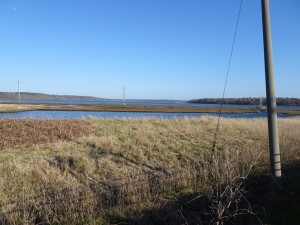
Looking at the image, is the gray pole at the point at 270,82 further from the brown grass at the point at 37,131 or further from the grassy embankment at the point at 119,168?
the brown grass at the point at 37,131

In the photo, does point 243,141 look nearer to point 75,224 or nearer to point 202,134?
point 202,134

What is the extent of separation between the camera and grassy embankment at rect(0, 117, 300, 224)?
7992mm

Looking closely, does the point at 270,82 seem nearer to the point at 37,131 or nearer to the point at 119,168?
the point at 119,168

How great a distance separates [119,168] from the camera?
1432 centimetres

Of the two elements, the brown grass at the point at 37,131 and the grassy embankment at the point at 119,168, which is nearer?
the grassy embankment at the point at 119,168

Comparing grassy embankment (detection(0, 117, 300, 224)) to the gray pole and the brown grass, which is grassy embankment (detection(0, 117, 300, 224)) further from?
the gray pole

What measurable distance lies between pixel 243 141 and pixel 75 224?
14.9 m

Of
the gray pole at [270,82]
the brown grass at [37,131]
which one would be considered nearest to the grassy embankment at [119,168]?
the brown grass at [37,131]

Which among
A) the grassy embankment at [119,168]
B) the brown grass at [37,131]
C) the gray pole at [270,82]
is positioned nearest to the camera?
the grassy embankment at [119,168]

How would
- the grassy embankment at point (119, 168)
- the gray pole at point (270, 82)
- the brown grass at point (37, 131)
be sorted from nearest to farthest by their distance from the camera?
Result: the grassy embankment at point (119, 168), the gray pole at point (270, 82), the brown grass at point (37, 131)

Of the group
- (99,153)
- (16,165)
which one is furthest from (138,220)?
(99,153)

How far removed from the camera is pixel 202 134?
21.3m

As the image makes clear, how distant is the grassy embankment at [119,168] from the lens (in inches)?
315

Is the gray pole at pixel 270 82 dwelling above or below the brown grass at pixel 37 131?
above
